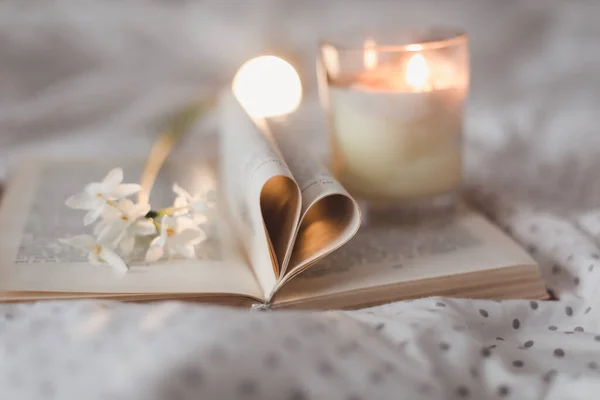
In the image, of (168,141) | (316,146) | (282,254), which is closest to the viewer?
(282,254)

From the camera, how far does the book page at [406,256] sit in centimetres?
58

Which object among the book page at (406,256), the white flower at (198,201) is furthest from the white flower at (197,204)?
the book page at (406,256)

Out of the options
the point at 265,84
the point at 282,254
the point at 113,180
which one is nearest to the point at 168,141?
the point at 265,84

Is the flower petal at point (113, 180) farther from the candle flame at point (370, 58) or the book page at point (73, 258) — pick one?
the candle flame at point (370, 58)

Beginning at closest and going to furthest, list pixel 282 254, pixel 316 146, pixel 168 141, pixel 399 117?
pixel 282 254 → pixel 399 117 → pixel 168 141 → pixel 316 146

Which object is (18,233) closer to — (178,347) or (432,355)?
(178,347)

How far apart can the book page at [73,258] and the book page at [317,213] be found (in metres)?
0.05

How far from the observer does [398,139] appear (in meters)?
0.74

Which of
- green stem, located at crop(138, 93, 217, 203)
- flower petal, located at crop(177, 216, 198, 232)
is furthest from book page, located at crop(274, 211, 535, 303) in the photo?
green stem, located at crop(138, 93, 217, 203)

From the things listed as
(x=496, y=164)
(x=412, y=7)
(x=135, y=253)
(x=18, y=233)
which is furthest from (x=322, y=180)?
(x=412, y=7)

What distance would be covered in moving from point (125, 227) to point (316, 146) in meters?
0.53

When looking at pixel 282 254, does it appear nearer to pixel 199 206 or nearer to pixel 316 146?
pixel 199 206

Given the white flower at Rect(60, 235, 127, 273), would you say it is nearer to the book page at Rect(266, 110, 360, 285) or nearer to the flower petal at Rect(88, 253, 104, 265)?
the flower petal at Rect(88, 253, 104, 265)

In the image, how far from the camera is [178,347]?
41 cm
